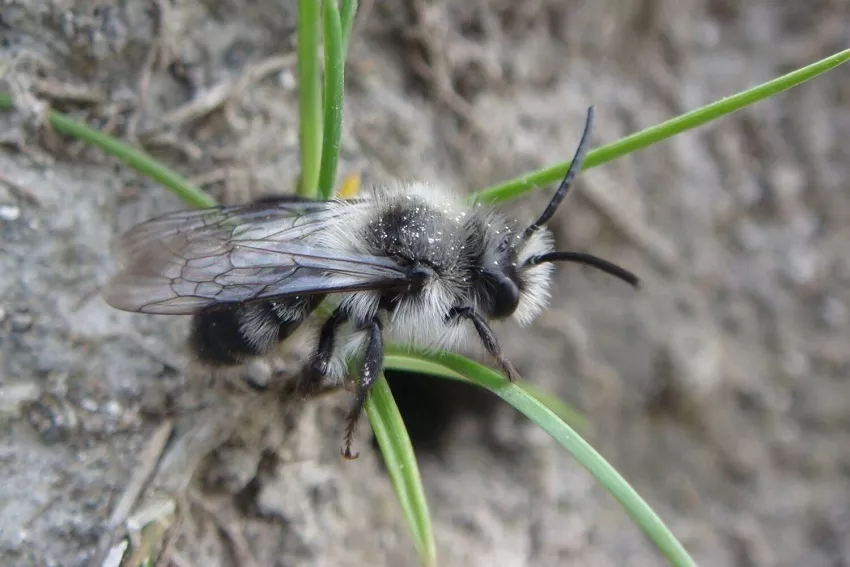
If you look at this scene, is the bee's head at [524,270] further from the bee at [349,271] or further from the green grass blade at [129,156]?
the green grass blade at [129,156]

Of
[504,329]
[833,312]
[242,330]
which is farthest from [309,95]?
[833,312]

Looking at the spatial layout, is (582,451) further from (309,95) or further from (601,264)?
(309,95)

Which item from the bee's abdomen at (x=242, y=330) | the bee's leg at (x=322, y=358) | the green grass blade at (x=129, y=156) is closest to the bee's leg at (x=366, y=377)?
the bee's leg at (x=322, y=358)

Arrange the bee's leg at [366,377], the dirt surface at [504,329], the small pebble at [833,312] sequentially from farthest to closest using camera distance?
the small pebble at [833,312] → the dirt surface at [504,329] → the bee's leg at [366,377]

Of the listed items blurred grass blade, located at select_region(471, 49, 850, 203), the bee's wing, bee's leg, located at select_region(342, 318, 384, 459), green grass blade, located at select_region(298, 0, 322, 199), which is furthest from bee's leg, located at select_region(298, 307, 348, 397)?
blurred grass blade, located at select_region(471, 49, 850, 203)

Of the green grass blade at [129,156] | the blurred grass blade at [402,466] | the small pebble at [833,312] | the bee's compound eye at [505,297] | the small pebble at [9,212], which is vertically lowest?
the blurred grass blade at [402,466]

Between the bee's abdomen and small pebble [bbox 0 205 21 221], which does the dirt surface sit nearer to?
small pebble [bbox 0 205 21 221]

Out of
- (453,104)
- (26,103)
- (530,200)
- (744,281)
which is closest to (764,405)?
(744,281)
